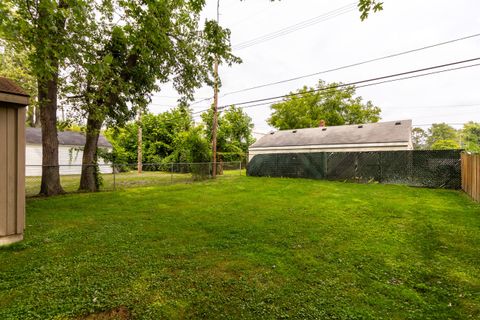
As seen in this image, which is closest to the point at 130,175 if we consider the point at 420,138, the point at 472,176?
the point at 472,176

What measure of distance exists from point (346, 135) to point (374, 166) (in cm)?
589

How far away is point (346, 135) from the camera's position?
1891cm

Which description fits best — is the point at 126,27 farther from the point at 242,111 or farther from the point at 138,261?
the point at 242,111

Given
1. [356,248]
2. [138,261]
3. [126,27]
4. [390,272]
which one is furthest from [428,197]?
[126,27]

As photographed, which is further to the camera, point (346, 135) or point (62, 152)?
point (62, 152)

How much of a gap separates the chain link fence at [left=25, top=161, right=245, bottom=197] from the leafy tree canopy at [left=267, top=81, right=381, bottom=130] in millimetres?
10286

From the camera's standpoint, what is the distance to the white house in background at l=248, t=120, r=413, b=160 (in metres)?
16.5

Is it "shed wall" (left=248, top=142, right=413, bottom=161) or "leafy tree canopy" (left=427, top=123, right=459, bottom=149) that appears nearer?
"shed wall" (left=248, top=142, right=413, bottom=161)

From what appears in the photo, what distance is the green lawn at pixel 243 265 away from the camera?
2516 mm

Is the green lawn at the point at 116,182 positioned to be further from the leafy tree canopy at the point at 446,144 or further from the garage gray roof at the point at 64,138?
the leafy tree canopy at the point at 446,144

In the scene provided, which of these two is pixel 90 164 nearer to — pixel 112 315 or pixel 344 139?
pixel 112 315

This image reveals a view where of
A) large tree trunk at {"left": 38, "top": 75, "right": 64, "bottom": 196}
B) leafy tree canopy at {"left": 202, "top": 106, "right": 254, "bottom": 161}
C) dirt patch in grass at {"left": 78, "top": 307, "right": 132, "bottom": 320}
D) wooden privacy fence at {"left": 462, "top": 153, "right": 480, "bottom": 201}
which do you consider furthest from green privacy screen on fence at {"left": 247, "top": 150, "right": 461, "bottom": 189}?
dirt patch in grass at {"left": 78, "top": 307, "right": 132, "bottom": 320}

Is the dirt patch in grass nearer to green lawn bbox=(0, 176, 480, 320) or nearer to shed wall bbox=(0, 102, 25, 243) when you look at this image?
green lawn bbox=(0, 176, 480, 320)

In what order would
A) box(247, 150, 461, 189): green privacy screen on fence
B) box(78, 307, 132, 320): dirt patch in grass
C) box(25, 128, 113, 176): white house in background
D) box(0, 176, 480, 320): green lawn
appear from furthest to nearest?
box(25, 128, 113, 176): white house in background < box(247, 150, 461, 189): green privacy screen on fence < box(0, 176, 480, 320): green lawn < box(78, 307, 132, 320): dirt patch in grass
